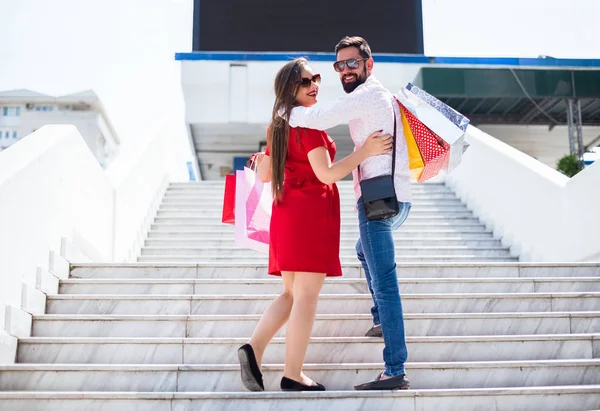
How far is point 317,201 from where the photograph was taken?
3.58 metres

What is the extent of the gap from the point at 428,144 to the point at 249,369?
1.44 metres

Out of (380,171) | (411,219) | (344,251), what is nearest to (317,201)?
(380,171)

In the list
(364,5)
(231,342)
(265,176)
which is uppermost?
(364,5)

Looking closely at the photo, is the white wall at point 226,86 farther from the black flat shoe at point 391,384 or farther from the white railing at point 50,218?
the black flat shoe at point 391,384

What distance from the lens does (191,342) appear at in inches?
164

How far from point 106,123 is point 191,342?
93.4 m

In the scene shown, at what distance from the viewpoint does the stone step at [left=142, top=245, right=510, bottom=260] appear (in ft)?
24.5

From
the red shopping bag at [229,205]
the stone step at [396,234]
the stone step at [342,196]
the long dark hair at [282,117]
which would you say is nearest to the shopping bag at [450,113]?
the long dark hair at [282,117]

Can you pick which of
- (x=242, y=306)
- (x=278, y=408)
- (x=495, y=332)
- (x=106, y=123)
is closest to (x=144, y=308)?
(x=242, y=306)

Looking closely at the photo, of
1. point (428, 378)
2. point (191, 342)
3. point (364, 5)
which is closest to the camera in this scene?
point (428, 378)

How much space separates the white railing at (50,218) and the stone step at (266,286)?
0.32 meters

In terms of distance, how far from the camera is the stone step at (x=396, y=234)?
7980 millimetres

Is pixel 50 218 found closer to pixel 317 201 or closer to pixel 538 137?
pixel 317 201

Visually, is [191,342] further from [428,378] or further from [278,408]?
[428,378]
